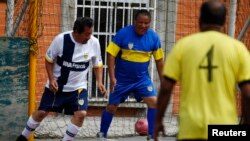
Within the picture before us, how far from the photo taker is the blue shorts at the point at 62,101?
32.6 feet

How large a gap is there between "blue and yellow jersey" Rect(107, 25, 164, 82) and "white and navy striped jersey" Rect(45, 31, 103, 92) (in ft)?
1.56

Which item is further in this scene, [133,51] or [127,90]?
[127,90]

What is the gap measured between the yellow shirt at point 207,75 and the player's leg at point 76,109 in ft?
12.1

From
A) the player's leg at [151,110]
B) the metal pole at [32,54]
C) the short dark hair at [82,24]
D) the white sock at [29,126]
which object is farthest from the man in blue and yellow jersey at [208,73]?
the metal pole at [32,54]

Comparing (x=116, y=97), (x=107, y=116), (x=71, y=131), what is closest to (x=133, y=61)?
(x=116, y=97)

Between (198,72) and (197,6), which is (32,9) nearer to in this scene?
(197,6)

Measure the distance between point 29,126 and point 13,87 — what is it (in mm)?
786

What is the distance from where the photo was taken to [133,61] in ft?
33.9

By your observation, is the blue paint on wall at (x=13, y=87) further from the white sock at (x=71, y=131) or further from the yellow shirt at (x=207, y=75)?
the yellow shirt at (x=207, y=75)

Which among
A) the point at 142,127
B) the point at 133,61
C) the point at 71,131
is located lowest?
the point at 142,127

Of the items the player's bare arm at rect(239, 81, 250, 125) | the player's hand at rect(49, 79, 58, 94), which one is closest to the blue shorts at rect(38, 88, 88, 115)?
the player's hand at rect(49, 79, 58, 94)

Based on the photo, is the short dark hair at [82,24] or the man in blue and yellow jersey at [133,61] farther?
the man in blue and yellow jersey at [133,61]

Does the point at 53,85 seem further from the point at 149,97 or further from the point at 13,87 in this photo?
the point at 149,97

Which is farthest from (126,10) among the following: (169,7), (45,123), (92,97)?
(45,123)
